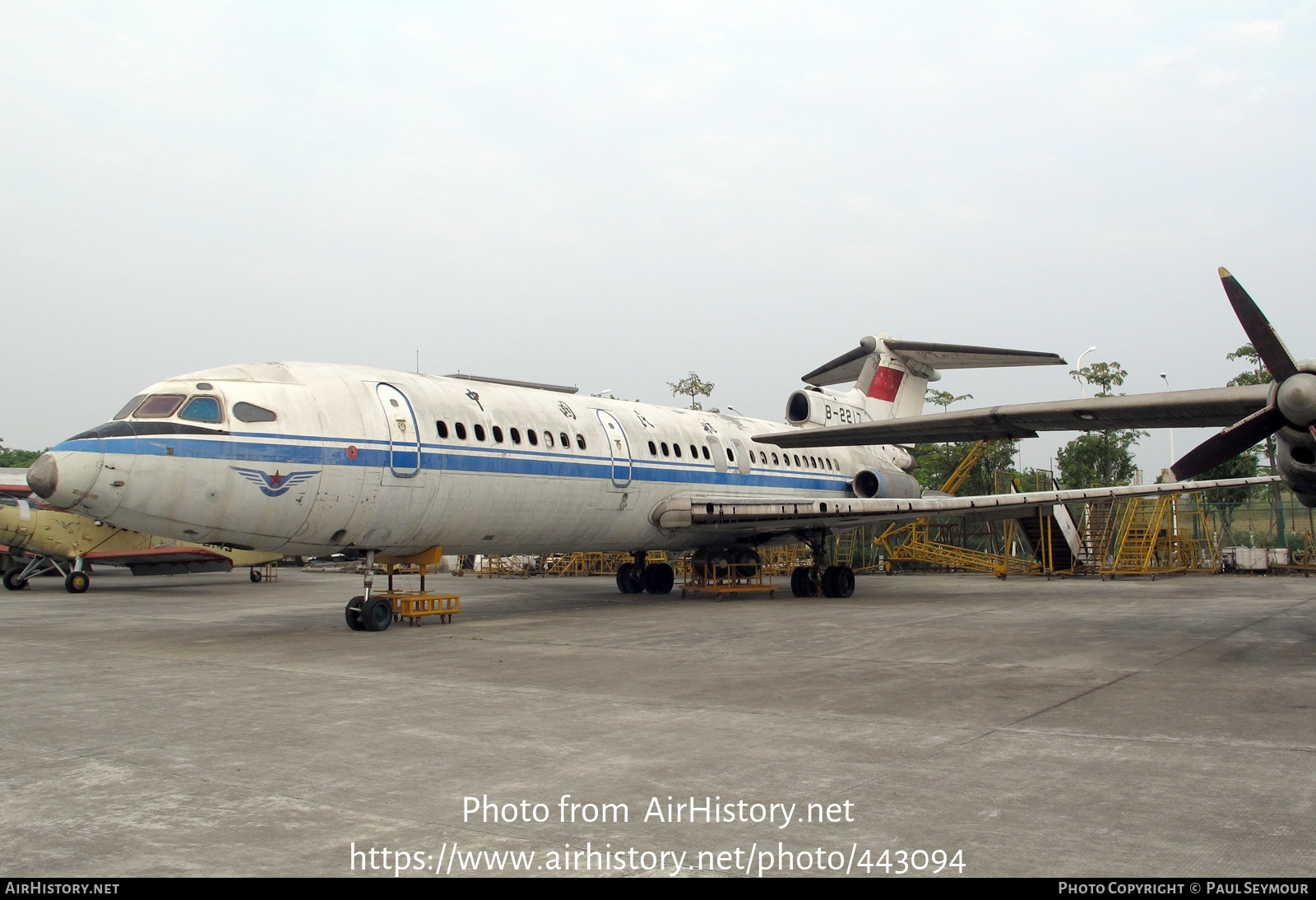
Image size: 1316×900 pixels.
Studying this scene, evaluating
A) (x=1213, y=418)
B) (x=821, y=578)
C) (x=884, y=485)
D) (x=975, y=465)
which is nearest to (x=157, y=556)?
(x=821, y=578)

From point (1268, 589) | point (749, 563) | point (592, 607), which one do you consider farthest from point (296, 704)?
point (1268, 589)

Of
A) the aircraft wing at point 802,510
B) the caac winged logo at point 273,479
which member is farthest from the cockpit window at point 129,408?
the aircraft wing at point 802,510

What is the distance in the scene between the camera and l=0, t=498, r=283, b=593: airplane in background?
85.9 ft

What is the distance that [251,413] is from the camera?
1230 cm

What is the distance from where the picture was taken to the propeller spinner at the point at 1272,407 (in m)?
8.88

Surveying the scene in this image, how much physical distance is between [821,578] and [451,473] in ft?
33.7

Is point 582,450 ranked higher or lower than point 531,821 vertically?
higher

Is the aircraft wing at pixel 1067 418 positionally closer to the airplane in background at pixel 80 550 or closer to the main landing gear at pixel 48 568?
the airplane in background at pixel 80 550

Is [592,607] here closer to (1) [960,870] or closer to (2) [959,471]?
(1) [960,870]

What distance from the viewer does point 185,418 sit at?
39.0ft

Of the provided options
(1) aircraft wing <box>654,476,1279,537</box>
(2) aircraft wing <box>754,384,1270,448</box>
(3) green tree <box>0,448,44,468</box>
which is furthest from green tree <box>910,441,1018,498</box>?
(3) green tree <box>0,448,44,468</box>

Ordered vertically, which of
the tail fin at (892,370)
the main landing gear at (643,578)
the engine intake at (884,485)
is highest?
the tail fin at (892,370)

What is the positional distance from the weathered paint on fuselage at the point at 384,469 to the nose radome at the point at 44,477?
0.24 ft

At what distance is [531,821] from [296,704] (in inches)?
159
